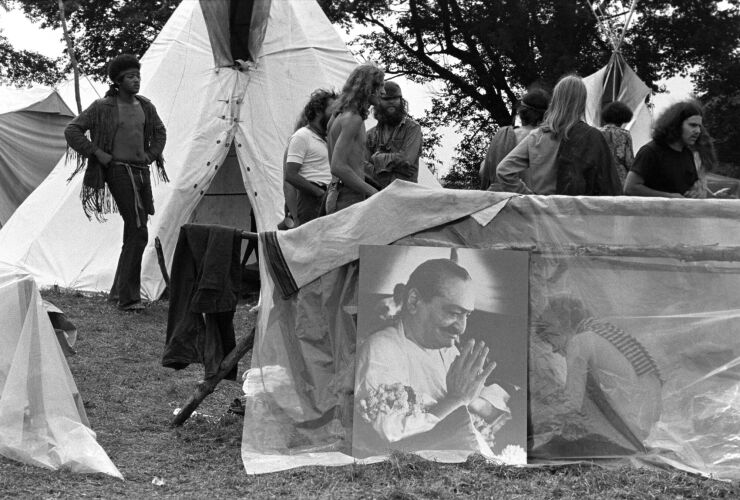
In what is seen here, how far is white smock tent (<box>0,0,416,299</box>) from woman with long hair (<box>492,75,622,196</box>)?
3.92 metres

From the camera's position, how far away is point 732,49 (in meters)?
19.0

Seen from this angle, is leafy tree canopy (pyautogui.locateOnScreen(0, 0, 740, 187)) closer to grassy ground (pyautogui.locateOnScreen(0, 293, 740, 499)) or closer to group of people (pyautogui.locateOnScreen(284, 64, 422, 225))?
group of people (pyautogui.locateOnScreen(284, 64, 422, 225))

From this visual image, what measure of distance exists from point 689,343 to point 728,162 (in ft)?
51.4

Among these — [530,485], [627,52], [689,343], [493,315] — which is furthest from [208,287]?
[627,52]

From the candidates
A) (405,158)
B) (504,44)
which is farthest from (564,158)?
(504,44)

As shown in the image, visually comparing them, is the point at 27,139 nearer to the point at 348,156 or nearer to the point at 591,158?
the point at 348,156

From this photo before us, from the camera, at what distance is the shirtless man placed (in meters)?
5.27

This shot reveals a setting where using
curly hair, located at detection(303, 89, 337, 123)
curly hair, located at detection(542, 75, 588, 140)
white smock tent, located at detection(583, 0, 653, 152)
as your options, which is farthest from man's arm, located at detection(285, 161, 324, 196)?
white smock tent, located at detection(583, 0, 653, 152)

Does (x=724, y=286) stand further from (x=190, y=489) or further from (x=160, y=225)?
(x=160, y=225)

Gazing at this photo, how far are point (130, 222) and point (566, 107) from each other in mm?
3688

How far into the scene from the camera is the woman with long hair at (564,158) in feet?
16.6

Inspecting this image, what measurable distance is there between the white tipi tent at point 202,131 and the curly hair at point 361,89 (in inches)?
139

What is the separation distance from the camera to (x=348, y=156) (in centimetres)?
530

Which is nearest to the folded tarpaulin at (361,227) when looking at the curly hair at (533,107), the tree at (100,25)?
the curly hair at (533,107)
